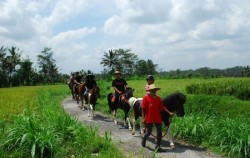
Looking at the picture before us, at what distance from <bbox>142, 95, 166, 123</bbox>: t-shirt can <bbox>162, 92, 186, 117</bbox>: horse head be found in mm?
558

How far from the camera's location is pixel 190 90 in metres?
21.9

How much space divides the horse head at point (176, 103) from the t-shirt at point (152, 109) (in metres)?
0.56

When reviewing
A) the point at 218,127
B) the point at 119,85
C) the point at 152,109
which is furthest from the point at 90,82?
the point at 218,127

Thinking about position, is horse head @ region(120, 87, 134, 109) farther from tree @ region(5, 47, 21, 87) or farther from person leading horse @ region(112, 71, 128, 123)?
tree @ region(5, 47, 21, 87)

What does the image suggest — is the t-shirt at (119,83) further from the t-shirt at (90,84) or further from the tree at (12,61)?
the tree at (12,61)

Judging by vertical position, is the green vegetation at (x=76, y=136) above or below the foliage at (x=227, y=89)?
below

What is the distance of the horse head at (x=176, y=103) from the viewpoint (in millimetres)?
10531

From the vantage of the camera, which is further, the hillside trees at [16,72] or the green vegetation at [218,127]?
the hillside trees at [16,72]

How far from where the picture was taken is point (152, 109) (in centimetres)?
1007

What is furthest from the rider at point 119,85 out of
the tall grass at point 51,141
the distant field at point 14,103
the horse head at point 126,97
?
the tall grass at point 51,141

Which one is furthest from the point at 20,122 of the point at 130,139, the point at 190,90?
the point at 190,90

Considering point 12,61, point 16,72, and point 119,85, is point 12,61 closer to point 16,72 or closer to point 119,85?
point 16,72

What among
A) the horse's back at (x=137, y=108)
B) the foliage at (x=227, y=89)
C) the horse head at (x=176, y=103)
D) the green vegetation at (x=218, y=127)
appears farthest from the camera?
the foliage at (x=227, y=89)

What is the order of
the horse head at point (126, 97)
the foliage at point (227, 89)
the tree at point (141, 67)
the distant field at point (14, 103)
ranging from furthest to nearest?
the tree at point (141, 67), the foliage at point (227, 89), the distant field at point (14, 103), the horse head at point (126, 97)
